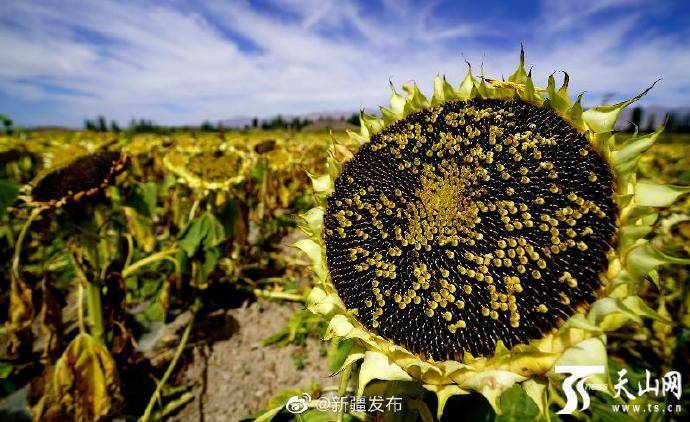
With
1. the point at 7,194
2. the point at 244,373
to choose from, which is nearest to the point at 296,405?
the point at 244,373

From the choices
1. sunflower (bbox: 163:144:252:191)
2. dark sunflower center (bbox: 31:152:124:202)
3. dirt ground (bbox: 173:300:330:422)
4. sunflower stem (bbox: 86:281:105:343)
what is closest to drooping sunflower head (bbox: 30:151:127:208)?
dark sunflower center (bbox: 31:152:124:202)

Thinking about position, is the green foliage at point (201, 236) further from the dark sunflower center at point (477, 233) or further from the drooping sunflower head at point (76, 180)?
the dark sunflower center at point (477, 233)

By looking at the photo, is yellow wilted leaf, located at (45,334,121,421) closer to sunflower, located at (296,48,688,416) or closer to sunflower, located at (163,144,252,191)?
sunflower, located at (296,48,688,416)

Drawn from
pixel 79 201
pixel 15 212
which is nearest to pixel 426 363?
pixel 79 201

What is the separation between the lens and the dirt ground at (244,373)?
9.86 feet

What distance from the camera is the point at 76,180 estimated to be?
8.85ft

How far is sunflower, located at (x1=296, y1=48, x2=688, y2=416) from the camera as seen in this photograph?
3.57 ft

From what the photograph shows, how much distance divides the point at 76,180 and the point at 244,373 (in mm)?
2087

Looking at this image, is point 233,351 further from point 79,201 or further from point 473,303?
point 473,303

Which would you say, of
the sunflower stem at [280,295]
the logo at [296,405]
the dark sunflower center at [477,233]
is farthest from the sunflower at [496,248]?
the sunflower stem at [280,295]

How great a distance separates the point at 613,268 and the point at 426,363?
0.62m

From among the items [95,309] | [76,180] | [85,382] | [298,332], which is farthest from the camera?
[298,332]

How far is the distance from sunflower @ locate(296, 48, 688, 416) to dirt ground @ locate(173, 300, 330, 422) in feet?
6.81

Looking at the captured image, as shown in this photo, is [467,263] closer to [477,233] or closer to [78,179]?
[477,233]
